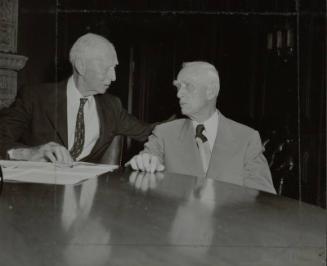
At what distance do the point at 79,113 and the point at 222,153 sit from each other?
3.72ft

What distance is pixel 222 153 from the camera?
1.94 metres

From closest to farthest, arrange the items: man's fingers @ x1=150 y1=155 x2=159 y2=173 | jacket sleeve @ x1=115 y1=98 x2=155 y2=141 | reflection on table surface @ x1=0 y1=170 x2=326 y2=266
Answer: reflection on table surface @ x1=0 y1=170 x2=326 y2=266, man's fingers @ x1=150 y1=155 x2=159 y2=173, jacket sleeve @ x1=115 y1=98 x2=155 y2=141

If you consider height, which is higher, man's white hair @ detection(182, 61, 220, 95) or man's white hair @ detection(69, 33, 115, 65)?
man's white hair @ detection(69, 33, 115, 65)

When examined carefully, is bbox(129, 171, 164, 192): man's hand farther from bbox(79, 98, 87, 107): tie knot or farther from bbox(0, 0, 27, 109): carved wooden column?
bbox(0, 0, 27, 109): carved wooden column

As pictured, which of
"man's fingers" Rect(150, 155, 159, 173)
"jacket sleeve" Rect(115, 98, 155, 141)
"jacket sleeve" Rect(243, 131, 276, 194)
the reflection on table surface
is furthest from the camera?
"jacket sleeve" Rect(115, 98, 155, 141)

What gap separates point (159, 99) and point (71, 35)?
3.13 ft

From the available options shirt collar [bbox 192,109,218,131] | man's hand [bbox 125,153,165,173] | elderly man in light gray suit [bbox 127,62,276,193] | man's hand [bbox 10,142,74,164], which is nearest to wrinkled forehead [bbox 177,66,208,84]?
elderly man in light gray suit [bbox 127,62,276,193]

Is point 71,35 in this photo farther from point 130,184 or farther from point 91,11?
point 130,184

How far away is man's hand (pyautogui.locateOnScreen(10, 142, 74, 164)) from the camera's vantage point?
1808mm

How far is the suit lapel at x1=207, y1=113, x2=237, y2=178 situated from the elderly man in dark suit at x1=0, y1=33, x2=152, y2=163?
0.84m

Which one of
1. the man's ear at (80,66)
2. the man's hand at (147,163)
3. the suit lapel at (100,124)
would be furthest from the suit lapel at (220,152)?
the man's ear at (80,66)

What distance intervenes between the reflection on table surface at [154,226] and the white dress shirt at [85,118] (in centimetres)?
126

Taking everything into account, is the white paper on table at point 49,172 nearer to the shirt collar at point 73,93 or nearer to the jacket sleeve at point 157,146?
the jacket sleeve at point 157,146

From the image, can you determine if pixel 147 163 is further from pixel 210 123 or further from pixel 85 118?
pixel 85 118
